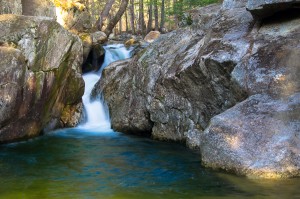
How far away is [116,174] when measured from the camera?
732 cm

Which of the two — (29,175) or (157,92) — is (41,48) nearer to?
(157,92)

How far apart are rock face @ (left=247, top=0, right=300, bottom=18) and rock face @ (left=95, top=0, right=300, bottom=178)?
39cm

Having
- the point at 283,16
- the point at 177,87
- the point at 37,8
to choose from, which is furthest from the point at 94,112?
the point at 283,16

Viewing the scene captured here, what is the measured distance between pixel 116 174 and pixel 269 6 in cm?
481

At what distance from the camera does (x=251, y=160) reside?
22.2 ft

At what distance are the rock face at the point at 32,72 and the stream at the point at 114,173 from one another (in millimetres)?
667

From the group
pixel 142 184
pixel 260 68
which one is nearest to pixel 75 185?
pixel 142 184

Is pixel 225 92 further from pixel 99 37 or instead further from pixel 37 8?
pixel 99 37

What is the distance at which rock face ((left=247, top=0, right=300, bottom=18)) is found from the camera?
8230 millimetres

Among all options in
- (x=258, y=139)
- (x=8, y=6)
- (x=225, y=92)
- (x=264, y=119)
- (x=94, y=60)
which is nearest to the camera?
(x=258, y=139)

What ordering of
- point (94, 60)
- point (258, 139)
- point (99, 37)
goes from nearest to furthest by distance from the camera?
1. point (258, 139)
2. point (94, 60)
3. point (99, 37)

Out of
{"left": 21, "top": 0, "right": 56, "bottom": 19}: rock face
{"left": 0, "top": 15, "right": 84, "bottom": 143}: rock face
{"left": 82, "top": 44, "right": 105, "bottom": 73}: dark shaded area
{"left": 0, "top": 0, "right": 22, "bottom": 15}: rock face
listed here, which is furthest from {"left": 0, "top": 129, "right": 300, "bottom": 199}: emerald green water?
{"left": 82, "top": 44, "right": 105, "bottom": 73}: dark shaded area

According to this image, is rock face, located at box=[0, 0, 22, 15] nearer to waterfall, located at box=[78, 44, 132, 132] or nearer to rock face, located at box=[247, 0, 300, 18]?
waterfall, located at box=[78, 44, 132, 132]

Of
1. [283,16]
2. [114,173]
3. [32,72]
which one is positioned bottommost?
[114,173]
